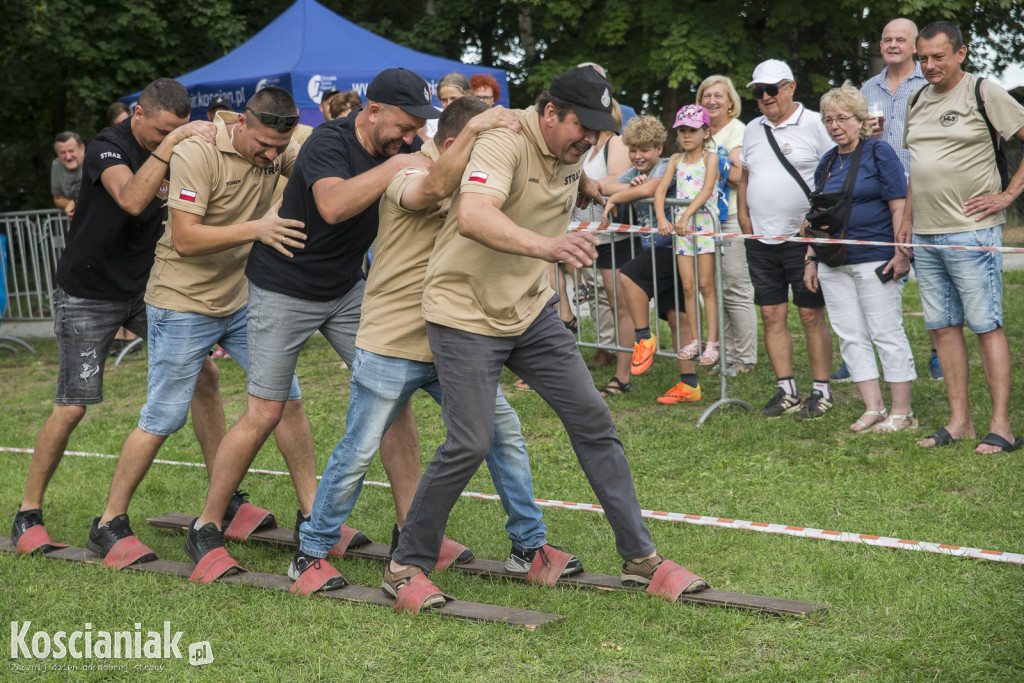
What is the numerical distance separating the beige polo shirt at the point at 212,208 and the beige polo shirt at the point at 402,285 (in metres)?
0.89

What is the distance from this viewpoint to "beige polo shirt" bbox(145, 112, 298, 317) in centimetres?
445

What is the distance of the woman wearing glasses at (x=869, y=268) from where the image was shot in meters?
6.29

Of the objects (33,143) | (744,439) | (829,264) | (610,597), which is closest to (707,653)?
(610,597)

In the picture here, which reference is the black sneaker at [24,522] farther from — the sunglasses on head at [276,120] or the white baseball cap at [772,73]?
the white baseball cap at [772,73]

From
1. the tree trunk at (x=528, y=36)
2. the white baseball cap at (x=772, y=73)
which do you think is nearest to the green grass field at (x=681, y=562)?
the white baseball cap at (x=772, y=73)

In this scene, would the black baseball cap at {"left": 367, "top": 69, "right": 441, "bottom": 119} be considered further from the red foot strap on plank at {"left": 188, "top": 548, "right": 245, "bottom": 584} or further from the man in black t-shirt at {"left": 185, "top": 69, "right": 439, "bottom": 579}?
the red foot strap on plank at {"left": 188, "top": 548, "right": 245, "bottom": 584}

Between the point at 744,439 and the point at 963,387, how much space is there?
1299 millimetres

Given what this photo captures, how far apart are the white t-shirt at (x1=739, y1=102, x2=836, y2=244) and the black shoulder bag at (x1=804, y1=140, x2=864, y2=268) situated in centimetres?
42

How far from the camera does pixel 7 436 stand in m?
7.55

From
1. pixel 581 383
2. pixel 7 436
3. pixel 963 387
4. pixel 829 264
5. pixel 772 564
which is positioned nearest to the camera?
pixel 581 383

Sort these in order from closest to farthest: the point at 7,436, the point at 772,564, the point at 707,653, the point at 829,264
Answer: the point at 707,653, the point at 772,564, the point at 829,264, the point at 7,436

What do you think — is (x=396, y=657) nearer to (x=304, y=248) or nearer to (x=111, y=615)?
(x=111, y=615)

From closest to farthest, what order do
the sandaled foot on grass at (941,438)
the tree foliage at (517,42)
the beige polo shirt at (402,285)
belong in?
the beige polo shirt at (402,285) < the sandaled foot on grass at (941,438) < the tree foliage at (517,42)

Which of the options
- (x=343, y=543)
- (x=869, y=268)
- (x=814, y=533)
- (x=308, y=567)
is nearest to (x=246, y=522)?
(x=343, y=543)
